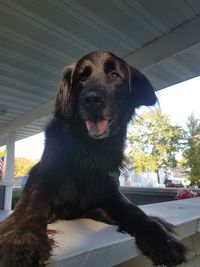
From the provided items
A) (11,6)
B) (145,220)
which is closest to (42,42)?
(11,6)

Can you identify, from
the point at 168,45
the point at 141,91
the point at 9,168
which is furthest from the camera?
the point at 9,168

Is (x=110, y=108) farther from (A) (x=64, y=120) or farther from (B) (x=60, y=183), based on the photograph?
(B) (x=60, y=183)

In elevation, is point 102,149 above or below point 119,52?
below

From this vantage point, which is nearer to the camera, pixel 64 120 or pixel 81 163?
pixel 81 163

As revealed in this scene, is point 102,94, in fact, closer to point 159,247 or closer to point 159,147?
point 159,247

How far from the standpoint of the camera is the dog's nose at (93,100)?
131 centimetres

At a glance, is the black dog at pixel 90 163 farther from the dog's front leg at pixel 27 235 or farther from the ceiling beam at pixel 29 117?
the ceiling beam at pixel 29 117

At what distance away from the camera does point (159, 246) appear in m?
1.11

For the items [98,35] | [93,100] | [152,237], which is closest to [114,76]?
[93,100]

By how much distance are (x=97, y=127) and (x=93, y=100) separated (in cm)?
13

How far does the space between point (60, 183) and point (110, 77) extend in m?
0.63

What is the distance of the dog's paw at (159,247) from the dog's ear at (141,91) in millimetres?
752

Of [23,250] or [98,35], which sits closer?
[23,250]

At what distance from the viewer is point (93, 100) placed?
4.31 ft
